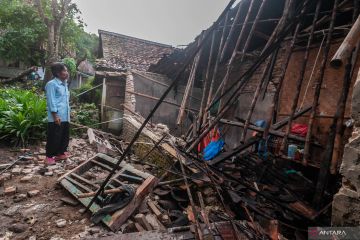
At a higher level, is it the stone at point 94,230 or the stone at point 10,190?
the stone at point 94,230

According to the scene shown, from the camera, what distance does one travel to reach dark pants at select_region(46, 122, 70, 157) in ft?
14.5

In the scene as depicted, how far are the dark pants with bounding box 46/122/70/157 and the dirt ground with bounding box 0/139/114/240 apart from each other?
15.1 inches

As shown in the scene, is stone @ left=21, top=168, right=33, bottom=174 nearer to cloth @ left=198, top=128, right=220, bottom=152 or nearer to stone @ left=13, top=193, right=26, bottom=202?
stone @ left=13, top=193, right=26, bottom=202

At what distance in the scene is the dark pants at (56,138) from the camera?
4.41 m

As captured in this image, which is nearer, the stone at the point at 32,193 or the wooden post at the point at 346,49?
the wooden post at the point at 346,49

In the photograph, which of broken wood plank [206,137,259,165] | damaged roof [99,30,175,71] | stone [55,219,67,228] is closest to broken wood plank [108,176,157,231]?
stone [55,219,67,228]

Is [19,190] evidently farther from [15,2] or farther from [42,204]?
[15,2]

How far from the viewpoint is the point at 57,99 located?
439 cm

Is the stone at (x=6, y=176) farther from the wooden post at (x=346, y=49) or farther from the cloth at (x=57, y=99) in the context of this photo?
the wooden post at (x=346, y=49)

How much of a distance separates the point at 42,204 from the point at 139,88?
7248mm

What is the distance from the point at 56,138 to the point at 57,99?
76 cm

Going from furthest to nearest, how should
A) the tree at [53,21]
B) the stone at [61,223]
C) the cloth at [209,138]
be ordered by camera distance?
the tree at [53,21] → the cloth at [209,138] → the stone at [61,223]

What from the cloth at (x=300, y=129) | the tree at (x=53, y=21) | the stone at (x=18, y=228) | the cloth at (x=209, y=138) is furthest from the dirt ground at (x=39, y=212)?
the tree at (x=53, y=21)

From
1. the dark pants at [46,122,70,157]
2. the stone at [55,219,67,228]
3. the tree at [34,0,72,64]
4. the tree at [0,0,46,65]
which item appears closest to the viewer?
the stone at [55,219,67,228]
